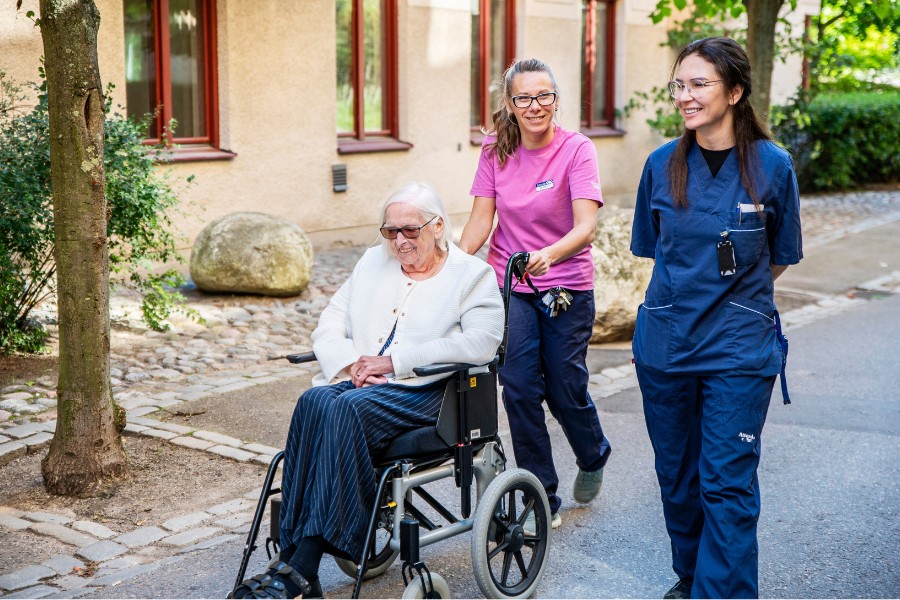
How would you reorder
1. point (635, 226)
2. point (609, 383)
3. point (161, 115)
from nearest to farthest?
1. point (635, 226)
2. point (609, 383)
3. point (161, 115)

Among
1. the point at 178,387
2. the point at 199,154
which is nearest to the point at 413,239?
the point at 178,387

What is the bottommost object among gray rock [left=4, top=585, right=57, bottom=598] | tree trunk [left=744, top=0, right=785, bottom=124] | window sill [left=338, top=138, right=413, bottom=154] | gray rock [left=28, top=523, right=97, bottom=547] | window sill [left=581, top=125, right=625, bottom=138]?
gray rock [left=4, top=585, right=57, bottom=598]

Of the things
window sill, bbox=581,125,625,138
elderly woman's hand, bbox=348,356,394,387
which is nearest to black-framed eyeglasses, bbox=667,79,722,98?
elderly woman's hand, bbox=348,356,394,387

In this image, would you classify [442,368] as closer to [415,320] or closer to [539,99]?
[415,320]

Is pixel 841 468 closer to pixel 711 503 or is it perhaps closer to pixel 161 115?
pixel 711 503

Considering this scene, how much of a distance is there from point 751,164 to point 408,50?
10948 mm

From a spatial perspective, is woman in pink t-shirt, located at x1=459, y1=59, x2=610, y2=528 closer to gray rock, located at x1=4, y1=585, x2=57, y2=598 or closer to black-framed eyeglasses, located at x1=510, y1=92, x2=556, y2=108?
black-framed eyeglasses, located at x1=510, y1=92, x2=556, y2=108

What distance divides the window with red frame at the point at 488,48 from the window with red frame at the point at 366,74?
1793mm

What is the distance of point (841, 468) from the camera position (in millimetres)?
5723

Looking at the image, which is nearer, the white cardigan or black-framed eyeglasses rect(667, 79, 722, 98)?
black-framed eyeglasses rect(667, 79, 722, 98)

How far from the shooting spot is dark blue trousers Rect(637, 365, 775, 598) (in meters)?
3.61

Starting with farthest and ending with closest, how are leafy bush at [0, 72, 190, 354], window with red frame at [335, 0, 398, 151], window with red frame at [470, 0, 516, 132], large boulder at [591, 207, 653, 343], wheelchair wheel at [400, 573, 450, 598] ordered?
window with red frame at [470, 0, 516, 132] < window with red frame at [335, 0, 398, 151] < large boulder at [591, 207, 653, 343] < leafy bush at [0, 72, 190, 354] < wheelchair wheel at [400, 573, 450, 598]

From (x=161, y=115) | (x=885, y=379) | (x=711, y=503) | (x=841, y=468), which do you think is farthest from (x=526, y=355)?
(x=161, y=115)

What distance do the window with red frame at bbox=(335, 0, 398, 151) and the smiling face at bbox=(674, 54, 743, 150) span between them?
9.99 meters
